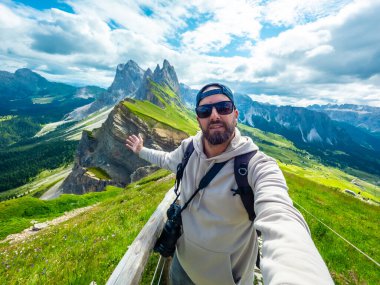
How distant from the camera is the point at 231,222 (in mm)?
3984

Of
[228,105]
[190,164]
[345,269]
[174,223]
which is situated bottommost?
[345,269]

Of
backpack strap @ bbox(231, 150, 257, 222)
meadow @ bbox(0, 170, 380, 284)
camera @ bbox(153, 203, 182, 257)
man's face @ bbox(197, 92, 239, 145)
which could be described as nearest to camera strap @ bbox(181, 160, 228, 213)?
backpack strap @ bbox(231, 150, 257, 222)

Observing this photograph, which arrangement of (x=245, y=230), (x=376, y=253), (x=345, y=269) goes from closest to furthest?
(x=245, y=230) → (x=345, y=269) → (x=376, y=253)

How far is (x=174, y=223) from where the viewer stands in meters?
4.73

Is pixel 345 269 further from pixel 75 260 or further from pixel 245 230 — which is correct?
pixel 75 260

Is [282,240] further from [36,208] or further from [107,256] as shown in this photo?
[36,208]

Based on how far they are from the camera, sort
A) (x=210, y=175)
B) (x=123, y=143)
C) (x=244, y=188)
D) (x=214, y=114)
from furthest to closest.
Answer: (x=123, y=143) → (x=214, y=114) → (x=210, y=175) → (x=244, y=188)

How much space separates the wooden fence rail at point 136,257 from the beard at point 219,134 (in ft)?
6.86

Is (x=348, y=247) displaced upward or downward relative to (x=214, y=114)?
downward

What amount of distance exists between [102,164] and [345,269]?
83001 mm

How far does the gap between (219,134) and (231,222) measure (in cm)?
169

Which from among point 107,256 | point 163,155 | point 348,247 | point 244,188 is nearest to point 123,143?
point 163,155

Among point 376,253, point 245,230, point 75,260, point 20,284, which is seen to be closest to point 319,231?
point 376,253

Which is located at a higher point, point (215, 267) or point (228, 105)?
point (228, 105)
